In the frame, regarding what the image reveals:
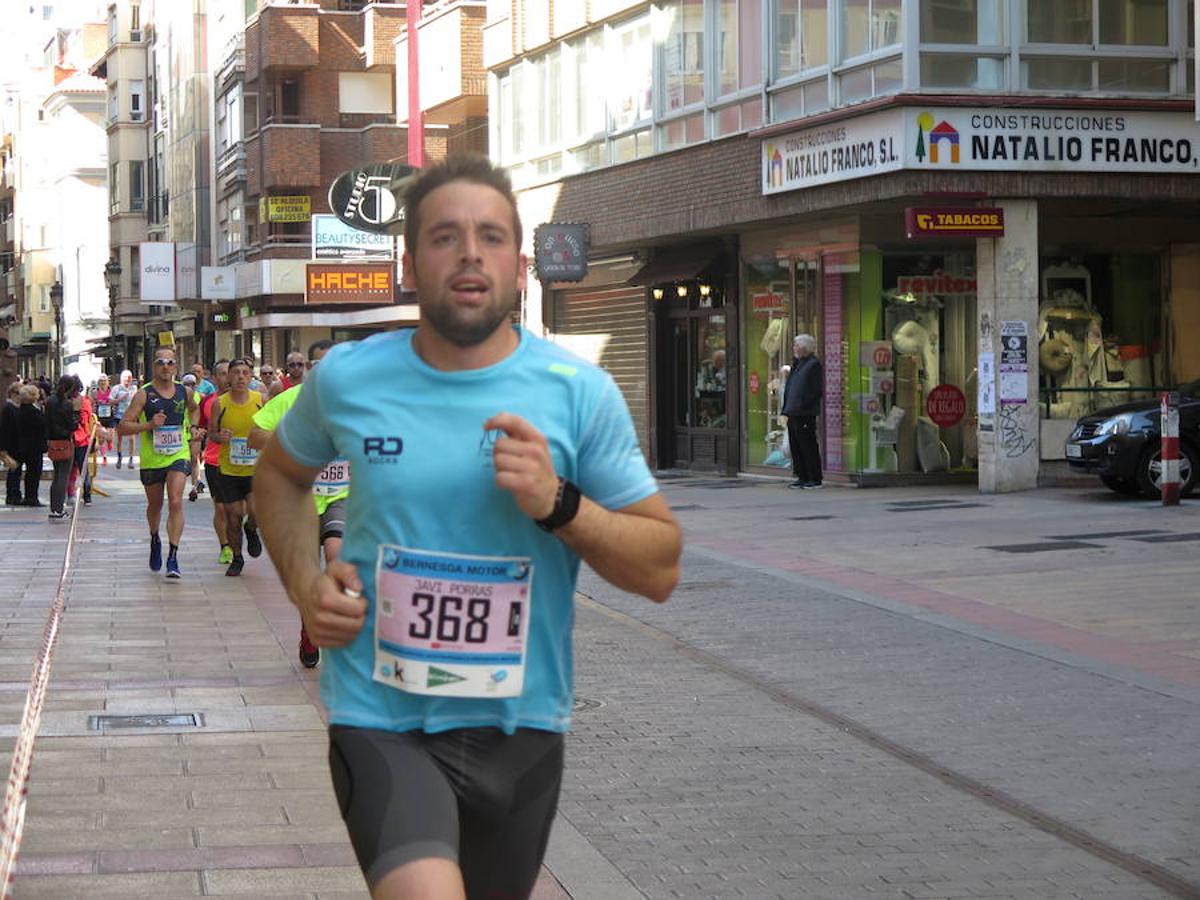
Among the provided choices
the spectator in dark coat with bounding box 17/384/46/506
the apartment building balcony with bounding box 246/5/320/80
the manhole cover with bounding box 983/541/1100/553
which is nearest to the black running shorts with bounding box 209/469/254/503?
the manhole cover with bounding box 983/541/1100/553

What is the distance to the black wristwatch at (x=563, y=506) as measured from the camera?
136 inches

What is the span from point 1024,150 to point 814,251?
13.2ft

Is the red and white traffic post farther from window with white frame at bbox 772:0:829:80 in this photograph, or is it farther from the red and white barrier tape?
the red and white barrier tape

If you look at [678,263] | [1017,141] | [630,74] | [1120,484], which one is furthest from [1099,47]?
[630,74]

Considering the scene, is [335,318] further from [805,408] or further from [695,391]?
[805,408]

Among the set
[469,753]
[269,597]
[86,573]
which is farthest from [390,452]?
[86,573]

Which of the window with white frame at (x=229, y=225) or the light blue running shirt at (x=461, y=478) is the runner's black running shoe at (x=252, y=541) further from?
the window with white frame at (x=229, y=225)

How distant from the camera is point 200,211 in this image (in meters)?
65.2

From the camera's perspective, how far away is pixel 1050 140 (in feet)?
76.2

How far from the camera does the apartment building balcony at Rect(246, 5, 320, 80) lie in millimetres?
54312

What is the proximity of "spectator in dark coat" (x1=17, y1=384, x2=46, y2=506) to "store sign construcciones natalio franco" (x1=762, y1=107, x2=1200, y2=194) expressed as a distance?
11421 millimetres

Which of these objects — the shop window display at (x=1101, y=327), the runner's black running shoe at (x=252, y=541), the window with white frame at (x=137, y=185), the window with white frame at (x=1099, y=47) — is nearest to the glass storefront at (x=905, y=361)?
the shop window display at (x=1101, y=327)

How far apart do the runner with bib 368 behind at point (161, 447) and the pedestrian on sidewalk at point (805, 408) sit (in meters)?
10.5

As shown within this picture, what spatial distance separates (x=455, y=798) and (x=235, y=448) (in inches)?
491
